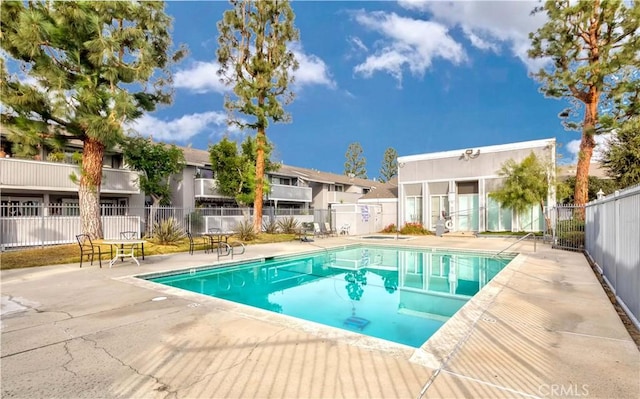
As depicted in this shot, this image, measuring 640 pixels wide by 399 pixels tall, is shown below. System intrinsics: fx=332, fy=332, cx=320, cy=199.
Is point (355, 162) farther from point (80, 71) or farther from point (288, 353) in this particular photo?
point (288, 353)

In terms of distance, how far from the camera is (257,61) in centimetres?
2077

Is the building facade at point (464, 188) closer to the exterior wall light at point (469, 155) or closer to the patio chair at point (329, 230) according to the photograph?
the exterior wall light at point (469, 155)

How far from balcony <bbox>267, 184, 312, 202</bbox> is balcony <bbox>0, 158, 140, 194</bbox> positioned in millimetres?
11553

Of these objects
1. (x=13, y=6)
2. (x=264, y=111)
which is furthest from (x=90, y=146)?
(x=264, y=111)

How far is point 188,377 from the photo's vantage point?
11.1ft

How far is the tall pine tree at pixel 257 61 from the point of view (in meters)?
20.8

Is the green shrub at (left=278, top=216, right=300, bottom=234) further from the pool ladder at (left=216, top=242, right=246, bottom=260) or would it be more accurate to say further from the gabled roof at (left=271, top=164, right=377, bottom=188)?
the gabled roof at (left=271, top=164, right=377, bottom=188)

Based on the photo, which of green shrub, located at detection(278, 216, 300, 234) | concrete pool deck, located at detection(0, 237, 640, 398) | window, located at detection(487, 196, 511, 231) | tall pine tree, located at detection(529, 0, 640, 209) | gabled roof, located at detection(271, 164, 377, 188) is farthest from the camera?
gabled roof, located at detection(271, 164, 377, 188)

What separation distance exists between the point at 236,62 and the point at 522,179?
19345 mm

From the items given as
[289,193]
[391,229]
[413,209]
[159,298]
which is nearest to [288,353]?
[159,298]

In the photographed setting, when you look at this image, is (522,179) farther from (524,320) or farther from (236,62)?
(236,62)

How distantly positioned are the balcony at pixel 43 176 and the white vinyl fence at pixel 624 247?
21.1 m

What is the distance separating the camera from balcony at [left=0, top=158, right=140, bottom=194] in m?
15.8

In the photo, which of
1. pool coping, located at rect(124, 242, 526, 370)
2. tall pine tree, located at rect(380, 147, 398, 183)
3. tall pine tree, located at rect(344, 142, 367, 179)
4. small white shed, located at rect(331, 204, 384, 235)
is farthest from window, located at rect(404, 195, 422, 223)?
tall pine tree, located at rect(344, 142, 367, 179)
